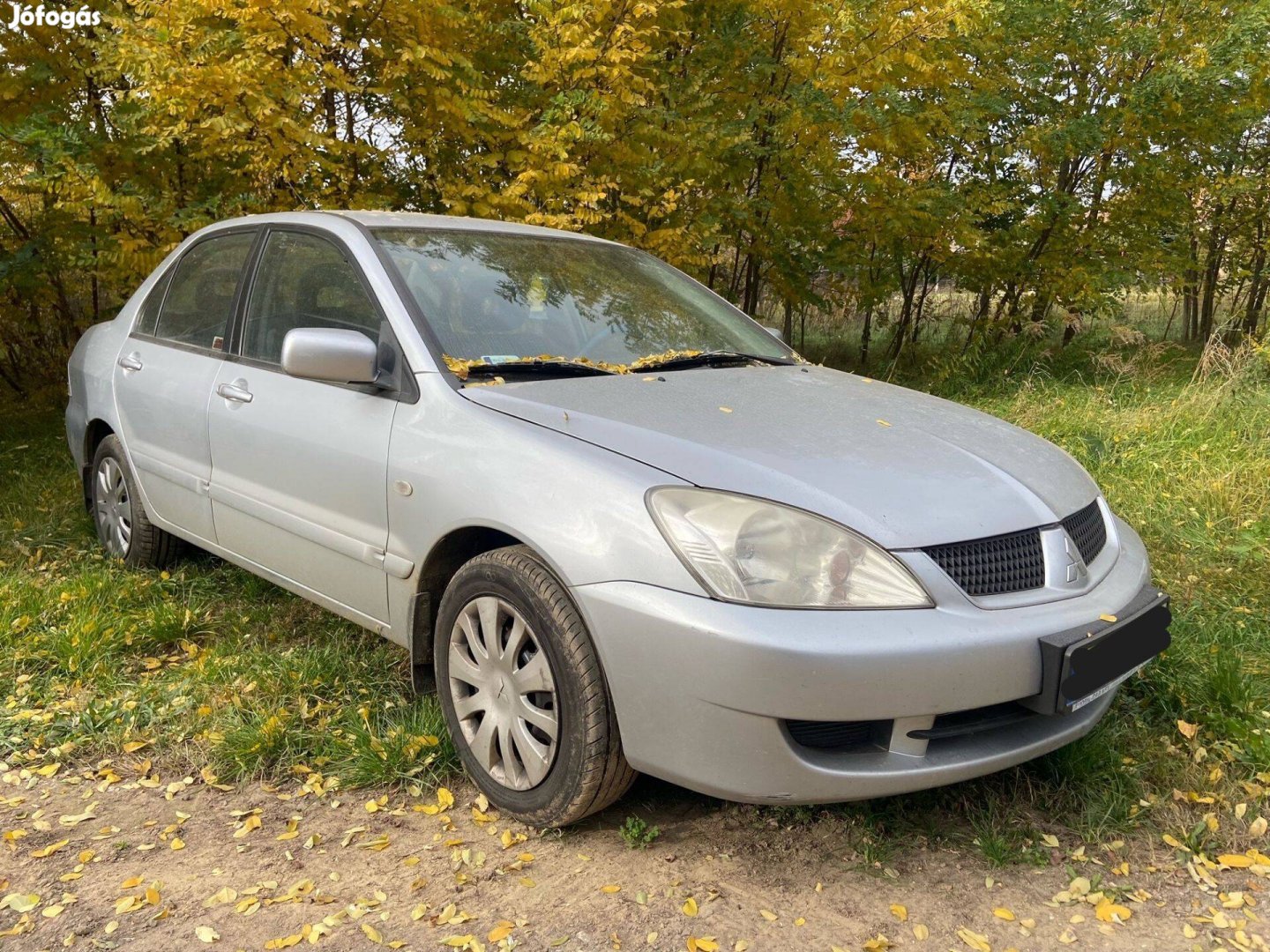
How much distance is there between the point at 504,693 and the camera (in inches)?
100

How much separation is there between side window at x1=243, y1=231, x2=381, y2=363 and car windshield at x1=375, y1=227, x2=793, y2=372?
168 millimetres

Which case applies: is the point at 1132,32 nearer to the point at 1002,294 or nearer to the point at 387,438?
the point at 1002,294

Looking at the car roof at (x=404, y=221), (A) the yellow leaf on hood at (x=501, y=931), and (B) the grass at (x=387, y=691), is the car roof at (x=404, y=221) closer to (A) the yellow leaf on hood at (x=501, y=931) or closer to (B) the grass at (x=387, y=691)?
(B) the grass at (x=387, y=691)

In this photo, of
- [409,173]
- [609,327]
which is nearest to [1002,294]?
[409,173]

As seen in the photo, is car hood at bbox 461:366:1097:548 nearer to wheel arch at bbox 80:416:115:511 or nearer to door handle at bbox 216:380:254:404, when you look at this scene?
door handle at bbox 216:380:254:404

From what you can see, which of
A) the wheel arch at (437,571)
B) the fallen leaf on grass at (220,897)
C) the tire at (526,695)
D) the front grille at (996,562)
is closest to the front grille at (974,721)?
the front grille at (996,562)

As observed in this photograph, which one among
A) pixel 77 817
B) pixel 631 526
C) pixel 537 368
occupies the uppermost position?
pixel 537 368

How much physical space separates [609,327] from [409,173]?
4230 mm

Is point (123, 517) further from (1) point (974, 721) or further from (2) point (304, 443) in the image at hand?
(1) point (974, 721)

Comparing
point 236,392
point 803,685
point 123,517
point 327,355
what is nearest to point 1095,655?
point 803,685

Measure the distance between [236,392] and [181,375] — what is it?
506mm

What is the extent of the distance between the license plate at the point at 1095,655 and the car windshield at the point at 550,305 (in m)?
1.47

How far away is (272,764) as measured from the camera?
2.96m

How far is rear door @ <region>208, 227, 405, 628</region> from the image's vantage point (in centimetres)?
293
